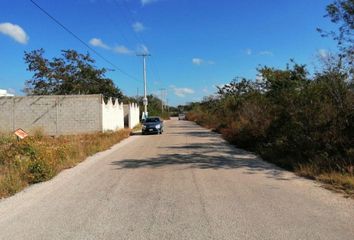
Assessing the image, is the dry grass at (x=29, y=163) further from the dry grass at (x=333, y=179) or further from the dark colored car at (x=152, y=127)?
the dark colored car at (x=152, y=127)

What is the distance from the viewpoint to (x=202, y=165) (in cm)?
1525

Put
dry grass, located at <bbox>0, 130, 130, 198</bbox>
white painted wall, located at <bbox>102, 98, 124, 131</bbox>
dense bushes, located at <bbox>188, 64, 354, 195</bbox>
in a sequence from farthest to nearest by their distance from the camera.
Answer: white painted wall, located at <bbox>102, 98, 124, 131</bbox> < dense bushes, located at <bbox>188, 64, 354, 195</bbox> < dry grass, located at <bbox>0, 130, 130, 198</bbox>

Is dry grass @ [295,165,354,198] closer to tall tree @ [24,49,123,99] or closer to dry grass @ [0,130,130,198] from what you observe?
dry grass @ [0,130,130,198]

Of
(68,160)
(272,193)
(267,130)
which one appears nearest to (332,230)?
(272,193)

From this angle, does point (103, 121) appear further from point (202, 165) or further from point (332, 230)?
point (332, 230)

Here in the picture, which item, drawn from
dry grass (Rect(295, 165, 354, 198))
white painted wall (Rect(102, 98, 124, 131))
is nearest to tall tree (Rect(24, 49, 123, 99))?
white painted wall (Rect(102, 98, 124, 131))

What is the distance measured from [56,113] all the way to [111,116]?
6.65 m

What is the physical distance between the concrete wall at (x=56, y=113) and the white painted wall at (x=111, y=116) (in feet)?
3.34

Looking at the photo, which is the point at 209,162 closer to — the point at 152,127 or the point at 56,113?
the point at 56,113

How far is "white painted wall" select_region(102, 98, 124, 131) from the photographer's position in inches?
1486

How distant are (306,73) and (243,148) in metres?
6.53

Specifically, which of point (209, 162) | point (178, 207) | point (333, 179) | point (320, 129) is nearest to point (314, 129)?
point (320, 129)

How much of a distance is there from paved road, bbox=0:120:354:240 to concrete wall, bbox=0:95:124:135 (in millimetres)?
23077

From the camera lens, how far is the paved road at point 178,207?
6574 mm
